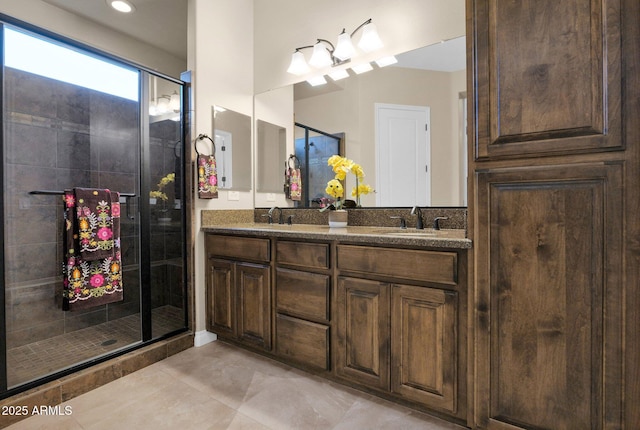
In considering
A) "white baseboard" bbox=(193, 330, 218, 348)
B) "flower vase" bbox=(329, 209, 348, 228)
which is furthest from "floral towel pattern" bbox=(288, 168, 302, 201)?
"white baseboard" bbox=(193, 330, 218, 348)

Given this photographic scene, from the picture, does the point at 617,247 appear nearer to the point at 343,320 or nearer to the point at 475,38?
the point at 475,38

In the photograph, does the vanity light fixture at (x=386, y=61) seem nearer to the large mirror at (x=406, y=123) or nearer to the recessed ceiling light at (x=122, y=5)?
the large mirror at (x=406, y=123)

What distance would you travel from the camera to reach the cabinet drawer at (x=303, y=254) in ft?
6.12

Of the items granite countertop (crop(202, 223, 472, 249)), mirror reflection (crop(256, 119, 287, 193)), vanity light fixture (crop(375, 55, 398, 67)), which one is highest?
vanity light fixture (crop(375, 55, 398, 67))

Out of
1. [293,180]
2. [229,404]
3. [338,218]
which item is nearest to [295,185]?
[293,180]

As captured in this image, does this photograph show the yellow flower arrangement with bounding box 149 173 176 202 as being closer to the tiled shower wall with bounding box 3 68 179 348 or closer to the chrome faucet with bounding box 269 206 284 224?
the tiled shower wall with bounding box 3 68 179 348

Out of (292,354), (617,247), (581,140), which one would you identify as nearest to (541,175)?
(581,140)

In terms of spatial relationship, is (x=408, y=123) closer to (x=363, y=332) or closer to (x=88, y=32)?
(x=363, y=332)

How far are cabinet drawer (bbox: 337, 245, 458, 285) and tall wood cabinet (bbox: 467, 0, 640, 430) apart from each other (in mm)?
133

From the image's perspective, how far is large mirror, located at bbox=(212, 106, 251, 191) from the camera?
270 cm

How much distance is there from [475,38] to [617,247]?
970mm

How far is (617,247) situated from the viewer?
114 cm

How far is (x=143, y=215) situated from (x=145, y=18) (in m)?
2.02

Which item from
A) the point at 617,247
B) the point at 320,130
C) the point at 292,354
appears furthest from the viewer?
the point at 320,130
